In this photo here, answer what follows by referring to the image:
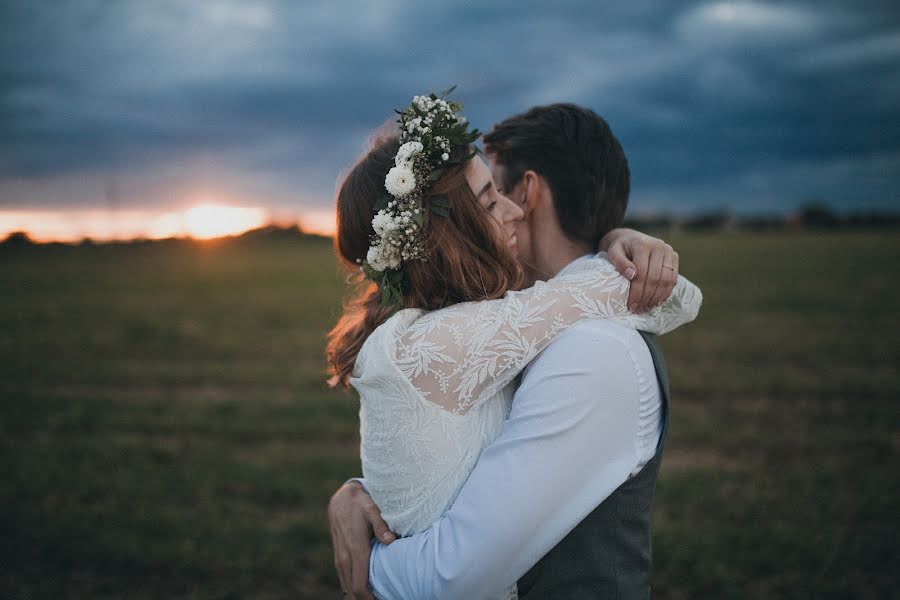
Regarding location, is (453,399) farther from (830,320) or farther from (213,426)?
(830,320)

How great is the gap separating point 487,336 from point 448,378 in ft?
0.57

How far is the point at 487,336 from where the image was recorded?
1901mm

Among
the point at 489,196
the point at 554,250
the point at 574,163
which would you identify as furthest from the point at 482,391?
the point at 574,163

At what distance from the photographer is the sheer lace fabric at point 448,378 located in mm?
1876

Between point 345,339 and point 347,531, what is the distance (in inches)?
29.4

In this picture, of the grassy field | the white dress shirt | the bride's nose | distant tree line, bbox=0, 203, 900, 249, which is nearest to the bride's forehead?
the bride's nose

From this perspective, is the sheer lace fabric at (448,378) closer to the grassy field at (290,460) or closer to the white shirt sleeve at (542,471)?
the white shirt sleeve at (542,471)

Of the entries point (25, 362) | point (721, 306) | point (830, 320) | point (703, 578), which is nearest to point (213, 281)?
point (25, 362)

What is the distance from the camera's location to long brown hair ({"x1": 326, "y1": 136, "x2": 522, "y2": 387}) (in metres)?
2.20

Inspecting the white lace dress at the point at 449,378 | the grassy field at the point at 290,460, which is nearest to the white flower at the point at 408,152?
the white lace dress at the point at 449,378

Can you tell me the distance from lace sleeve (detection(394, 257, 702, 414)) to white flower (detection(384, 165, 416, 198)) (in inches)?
17.1

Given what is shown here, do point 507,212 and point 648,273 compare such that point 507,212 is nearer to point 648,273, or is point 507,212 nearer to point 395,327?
point 648,273

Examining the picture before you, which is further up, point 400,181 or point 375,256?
point 400,181

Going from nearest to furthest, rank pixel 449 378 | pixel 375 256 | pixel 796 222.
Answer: pixel 449 378, pixel 375 256, pixel 796 222
